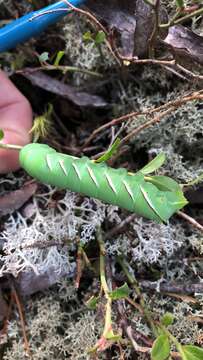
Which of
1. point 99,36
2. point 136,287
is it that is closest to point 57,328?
point 136,287

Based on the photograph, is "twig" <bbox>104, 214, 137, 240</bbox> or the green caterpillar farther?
"twig" <bbox>104, 214, 137, 240</bbox>

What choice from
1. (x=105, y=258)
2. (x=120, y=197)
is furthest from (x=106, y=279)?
(x=120, y=197)

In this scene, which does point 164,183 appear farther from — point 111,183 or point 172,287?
point 172,287

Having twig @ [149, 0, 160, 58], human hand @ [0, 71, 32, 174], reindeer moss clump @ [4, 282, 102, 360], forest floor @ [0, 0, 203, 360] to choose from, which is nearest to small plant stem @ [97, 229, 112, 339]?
forest floor @ [0, 0, 203, 360]

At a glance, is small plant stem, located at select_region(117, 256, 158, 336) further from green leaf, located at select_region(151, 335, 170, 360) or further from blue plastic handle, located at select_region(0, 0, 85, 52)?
blue plastic handle, located at select_region(0, 0, 85, 52)

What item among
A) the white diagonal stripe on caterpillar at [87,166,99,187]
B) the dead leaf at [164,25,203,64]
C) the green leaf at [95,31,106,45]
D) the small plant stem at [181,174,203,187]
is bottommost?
the small plant stem at [181,174,203,187]

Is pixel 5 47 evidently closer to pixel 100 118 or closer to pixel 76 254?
pixel 100 118

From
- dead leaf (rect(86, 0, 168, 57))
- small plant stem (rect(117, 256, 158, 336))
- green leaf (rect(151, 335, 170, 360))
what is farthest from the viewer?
dead leaf (rect(86, 0, 168, 57))
